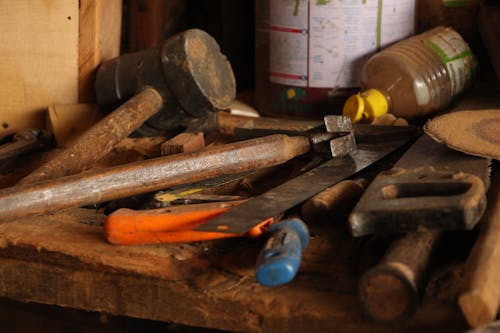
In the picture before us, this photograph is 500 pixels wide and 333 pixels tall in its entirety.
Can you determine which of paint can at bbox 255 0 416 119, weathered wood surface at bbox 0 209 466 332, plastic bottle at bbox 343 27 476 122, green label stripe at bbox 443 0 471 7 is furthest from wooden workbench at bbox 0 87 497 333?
green label stripe at bbox 443 0 471 7

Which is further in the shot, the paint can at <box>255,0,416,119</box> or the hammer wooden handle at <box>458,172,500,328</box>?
the paint can at <box>255,0,416,119</box>

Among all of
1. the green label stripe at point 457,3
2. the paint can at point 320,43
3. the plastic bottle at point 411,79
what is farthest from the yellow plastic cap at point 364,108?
the green label stripe at point 457,3

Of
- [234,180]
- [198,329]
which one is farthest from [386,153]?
[198,329]

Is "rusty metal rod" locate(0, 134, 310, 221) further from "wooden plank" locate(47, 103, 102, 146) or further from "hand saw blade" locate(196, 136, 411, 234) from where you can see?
"wooden plank" locate(47, 103, 102, 146)

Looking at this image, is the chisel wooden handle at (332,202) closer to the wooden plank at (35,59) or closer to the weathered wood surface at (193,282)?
the weathered wood surface at (193,282)

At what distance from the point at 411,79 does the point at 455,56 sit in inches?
4.3

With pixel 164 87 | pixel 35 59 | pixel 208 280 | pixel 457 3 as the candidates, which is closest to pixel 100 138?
pixel 164 87

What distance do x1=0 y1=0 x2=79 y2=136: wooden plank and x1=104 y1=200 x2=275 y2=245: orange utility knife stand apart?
1.62ft

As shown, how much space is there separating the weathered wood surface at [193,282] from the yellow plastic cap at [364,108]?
341 mm

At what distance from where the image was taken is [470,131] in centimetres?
97

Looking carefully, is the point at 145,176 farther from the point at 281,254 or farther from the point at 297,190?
the point at 281,254

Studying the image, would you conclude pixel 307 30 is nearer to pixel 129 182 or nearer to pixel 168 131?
pixel 168 131

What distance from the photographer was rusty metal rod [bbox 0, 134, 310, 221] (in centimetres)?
85

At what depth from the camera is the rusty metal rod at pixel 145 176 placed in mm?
852
